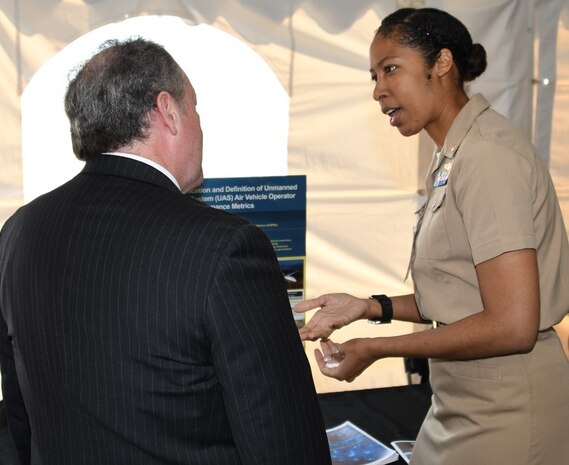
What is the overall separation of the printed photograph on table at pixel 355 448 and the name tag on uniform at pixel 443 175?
85cm

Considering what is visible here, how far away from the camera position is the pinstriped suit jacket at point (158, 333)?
0.90 metres

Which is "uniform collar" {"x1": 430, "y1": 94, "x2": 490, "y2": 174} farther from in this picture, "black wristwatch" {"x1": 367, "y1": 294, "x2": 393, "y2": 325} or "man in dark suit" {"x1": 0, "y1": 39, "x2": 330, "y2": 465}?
"man in dark suit" {"x1": 0, "y1": 39, "x2": 330, "y2": 465}

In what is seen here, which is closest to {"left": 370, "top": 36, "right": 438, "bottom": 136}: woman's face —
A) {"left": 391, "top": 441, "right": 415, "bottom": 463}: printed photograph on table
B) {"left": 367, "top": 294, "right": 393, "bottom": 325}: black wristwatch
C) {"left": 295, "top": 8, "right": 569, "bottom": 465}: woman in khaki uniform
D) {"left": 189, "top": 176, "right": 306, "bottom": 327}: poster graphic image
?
{"left": 295, "top": 8, "right": 569, "bottom": 465}: woman in khaki uniform

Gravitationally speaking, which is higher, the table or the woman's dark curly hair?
the woman's dark curly hair

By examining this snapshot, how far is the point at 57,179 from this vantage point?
103 inches

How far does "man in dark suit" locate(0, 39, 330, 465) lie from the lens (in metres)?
0.90

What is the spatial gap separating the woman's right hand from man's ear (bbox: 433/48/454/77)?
2.02 ft

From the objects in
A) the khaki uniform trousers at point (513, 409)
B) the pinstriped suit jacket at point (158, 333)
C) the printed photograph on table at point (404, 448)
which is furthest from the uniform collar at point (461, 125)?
the printed photograph on table at point (404, 448)

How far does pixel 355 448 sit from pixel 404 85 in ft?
3.53

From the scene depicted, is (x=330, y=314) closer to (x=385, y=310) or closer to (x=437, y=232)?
(x=385, y=310)

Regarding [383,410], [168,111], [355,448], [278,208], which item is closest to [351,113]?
[278,208]

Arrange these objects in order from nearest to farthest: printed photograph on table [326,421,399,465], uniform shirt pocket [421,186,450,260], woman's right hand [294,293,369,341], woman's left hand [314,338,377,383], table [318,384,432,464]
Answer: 1. uniform shirt pocket [421,186,450,260]
2. woman's left hand [314,338,377,383]
3. woman's right hand [294,293,369,341]
4. printed photograph on table [326,421,399,465]
5. table [318,384,432,464]

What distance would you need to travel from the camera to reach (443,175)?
4.85 ft

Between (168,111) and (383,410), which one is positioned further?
(383,410)
